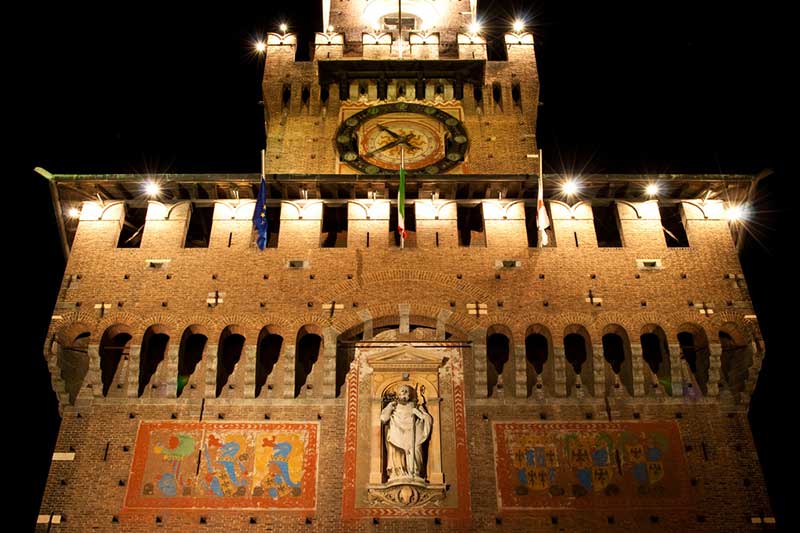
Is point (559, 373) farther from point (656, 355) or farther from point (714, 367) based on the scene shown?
point (714, 367)

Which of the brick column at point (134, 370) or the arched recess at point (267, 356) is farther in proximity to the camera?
the arched recess at point (267, 356)

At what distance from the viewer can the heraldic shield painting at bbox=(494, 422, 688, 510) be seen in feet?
62.9

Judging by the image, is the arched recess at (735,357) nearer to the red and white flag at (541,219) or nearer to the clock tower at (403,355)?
the clock tower at (403,355)

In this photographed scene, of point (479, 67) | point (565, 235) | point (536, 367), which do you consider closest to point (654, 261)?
point (565, 235)

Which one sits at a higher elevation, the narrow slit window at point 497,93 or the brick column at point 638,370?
the narrow slit window at point 497,93

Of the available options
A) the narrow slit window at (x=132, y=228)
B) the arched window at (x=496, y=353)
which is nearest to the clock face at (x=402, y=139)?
the arched window at (x=496, y=353)

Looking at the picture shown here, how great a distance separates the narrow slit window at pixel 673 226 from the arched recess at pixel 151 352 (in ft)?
43.1

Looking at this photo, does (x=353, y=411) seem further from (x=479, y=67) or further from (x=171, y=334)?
(x=479, y=67)

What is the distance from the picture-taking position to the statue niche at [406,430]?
62.6 feet

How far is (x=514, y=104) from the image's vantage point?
28.8 meters

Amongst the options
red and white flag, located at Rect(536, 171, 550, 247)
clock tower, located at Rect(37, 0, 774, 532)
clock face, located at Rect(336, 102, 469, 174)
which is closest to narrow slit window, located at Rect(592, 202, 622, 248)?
clock tower, located at Rect(37, 0, 774, 532)

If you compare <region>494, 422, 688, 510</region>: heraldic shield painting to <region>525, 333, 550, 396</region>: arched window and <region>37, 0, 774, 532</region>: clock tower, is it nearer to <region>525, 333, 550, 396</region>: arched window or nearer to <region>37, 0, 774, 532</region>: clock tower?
<region>37, 0, 774, 532</region>: clock tower

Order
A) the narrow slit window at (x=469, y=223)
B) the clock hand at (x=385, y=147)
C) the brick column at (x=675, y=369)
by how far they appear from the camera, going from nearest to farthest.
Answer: the brick column at (x=675, y=369), the narrow slit window at (x=469, y=223), the clock hand at (x=385, y=147)

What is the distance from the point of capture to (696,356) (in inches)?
848
